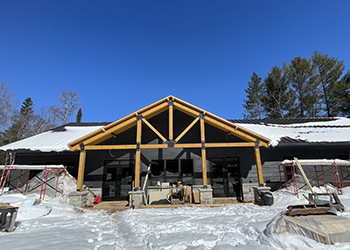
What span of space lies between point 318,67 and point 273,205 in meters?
27.3

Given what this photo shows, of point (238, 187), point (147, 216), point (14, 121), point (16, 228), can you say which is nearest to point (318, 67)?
point (238, 187)

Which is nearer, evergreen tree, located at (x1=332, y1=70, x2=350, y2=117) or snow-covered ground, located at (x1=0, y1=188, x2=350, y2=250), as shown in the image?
snow-covered ground, located at (x1=0, y1=188, x2=350, y2=250)

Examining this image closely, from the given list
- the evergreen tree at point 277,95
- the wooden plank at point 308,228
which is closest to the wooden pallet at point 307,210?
the wooden plank at point 308,228

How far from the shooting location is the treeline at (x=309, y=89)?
2480 cm

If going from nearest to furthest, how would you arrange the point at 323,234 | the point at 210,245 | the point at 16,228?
the point at 323,234 → the point at 210,245 → the point at 16,228

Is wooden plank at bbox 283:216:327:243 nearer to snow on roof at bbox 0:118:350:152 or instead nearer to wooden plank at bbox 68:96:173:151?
snow on roof at bbox 0:118:350:152

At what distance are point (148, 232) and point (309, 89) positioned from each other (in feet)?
98.7

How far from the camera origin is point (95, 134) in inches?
360

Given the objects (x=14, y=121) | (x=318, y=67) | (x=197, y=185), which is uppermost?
(x=318, y=67)

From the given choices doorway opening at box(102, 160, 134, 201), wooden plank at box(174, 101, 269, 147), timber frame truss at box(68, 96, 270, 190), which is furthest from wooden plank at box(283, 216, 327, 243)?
doorway opening at box(102, 160, 134, 201)

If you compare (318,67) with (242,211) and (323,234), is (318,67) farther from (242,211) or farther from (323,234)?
(323,234)

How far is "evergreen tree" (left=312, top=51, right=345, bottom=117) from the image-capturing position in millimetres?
25188

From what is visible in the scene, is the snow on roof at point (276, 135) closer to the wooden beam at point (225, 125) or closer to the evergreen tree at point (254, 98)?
the wooden beam at point (225, 125)

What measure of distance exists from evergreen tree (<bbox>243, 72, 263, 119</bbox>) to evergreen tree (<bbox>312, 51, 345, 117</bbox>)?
7.96 metres
